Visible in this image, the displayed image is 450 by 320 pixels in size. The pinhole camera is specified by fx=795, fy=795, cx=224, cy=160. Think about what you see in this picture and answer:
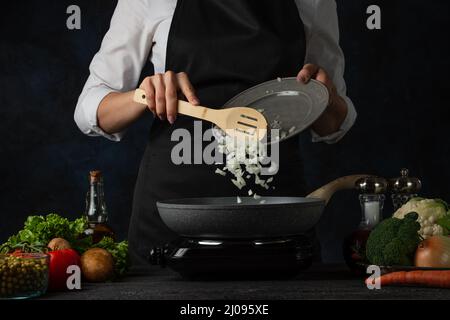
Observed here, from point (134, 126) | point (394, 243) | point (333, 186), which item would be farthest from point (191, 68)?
point (134, 126)

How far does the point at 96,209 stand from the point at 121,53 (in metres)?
0.52

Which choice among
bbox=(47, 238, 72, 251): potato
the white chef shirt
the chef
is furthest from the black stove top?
the white chef shirt

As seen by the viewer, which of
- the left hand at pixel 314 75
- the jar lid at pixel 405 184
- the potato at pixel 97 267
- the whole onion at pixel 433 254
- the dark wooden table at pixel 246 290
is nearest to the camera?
the dark wooden table at pixel 246 290

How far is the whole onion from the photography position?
A: 1575mm

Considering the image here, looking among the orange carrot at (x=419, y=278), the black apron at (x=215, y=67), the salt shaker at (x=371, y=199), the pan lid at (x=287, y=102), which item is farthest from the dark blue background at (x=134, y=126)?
the orange carrot at (x=419, y=278)

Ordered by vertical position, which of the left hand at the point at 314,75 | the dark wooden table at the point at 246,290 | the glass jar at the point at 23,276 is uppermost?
the left hand at the point at 314,75

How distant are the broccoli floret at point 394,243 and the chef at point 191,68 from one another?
71 cm

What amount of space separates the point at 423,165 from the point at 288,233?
8.62 feet

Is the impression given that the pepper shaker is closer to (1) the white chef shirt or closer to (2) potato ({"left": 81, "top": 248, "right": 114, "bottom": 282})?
(1) the white chef shirt

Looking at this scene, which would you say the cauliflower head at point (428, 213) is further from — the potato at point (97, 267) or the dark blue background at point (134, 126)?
the dark blue background at point (134, 126)

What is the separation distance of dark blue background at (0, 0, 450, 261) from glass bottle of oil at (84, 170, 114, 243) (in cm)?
182

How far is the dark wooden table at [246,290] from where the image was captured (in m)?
1.47
